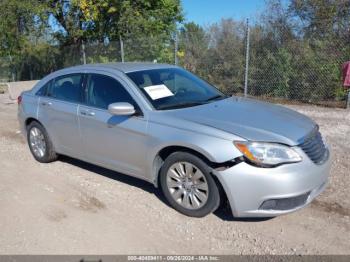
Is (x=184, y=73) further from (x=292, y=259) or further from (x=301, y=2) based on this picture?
(x=301, y=2)

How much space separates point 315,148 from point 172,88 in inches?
73.1

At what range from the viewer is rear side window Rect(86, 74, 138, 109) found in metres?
4.69

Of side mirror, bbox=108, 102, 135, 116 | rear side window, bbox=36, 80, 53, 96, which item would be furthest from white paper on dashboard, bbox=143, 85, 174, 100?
rear side window, bbox=36, 80, 53, 96

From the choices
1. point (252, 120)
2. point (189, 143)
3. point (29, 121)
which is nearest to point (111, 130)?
point (189, 143)

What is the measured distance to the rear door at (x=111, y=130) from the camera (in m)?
4.45

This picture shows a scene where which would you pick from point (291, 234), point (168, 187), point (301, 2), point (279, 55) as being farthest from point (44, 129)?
point (301, 2)

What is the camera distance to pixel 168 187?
425cm

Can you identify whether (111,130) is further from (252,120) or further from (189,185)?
(252,120)

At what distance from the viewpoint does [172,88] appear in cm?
489

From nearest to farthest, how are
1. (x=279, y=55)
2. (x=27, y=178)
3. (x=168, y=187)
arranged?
(x=168, y=187), (x=27, y=178), (x=279, y=55)

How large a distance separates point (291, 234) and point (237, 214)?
54 centimetres

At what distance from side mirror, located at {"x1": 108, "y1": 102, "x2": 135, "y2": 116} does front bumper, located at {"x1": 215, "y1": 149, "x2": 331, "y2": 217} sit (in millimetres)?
1260

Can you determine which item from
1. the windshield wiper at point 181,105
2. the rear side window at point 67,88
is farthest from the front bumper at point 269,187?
the rear side window at point 67,88

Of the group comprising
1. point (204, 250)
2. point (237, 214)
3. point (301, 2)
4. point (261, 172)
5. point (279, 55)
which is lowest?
point (204, 250)
